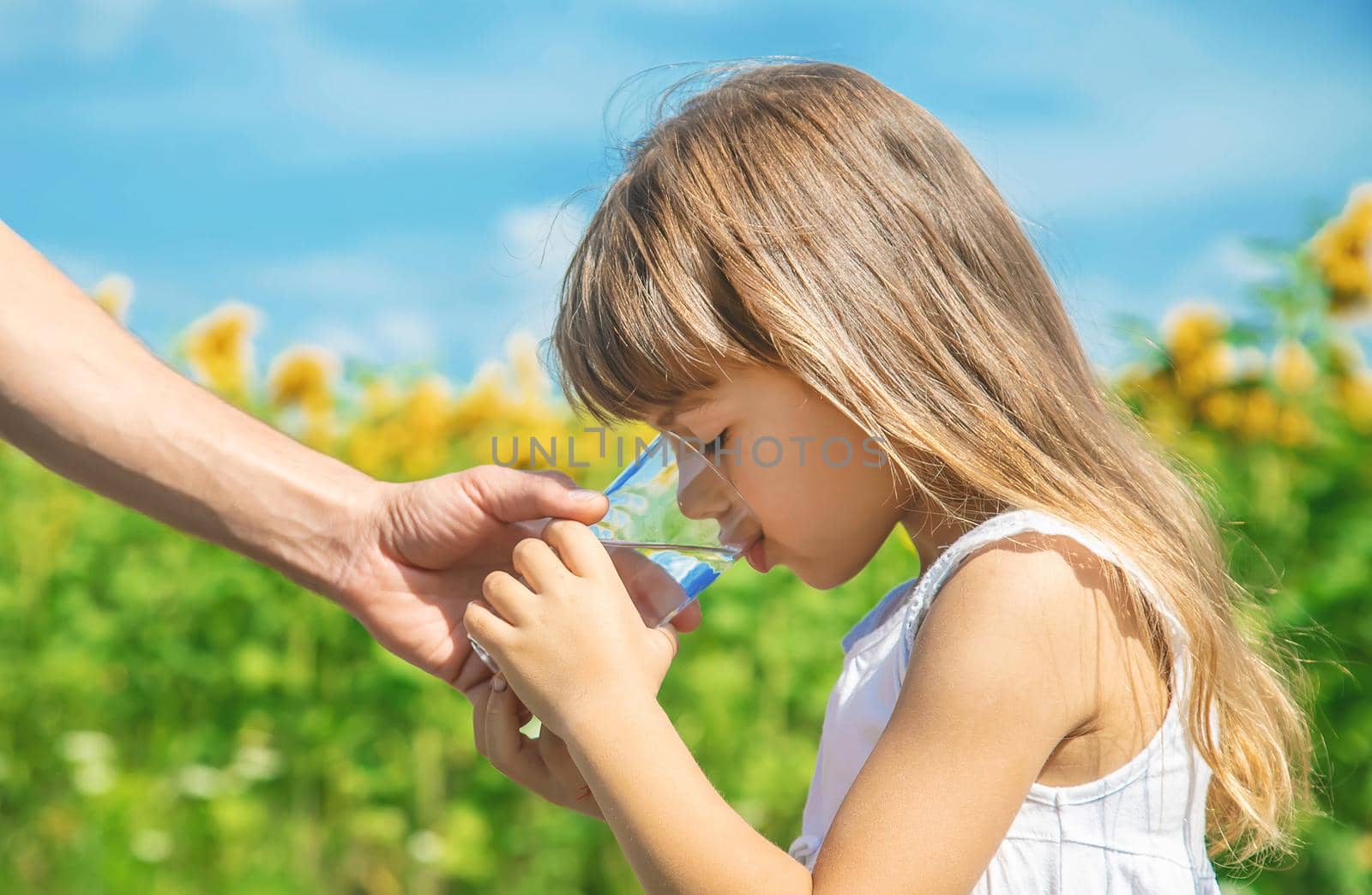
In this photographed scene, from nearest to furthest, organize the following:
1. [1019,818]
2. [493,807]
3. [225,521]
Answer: [1019,818] < [225,521] < [493,807]

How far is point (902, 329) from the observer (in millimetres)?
1603

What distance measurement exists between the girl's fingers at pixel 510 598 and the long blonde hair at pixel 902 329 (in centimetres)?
32

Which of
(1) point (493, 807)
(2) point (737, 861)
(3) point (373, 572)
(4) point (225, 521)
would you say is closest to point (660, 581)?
(2) point (737, 861)

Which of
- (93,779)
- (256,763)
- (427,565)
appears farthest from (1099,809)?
(93,779)

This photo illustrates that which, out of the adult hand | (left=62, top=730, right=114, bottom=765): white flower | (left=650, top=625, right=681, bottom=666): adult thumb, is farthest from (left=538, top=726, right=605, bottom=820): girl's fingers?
(left=62, top=730, right=114, bottom=765): white flower

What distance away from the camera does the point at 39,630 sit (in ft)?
12.0

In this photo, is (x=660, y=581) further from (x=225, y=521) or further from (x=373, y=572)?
(x=225, y=521)

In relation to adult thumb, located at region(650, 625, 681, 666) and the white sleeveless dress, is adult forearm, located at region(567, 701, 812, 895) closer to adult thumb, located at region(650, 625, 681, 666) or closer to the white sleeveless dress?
adult thumb, located at region(650, 625, 681, 666)

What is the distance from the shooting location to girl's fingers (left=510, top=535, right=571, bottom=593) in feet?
4.75

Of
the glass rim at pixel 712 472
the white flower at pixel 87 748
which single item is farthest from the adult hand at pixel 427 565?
the white flower at pixel 87 748

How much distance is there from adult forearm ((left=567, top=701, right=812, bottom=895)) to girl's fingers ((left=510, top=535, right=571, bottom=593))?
174 millimetres

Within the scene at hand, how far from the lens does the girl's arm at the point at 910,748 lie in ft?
4.34

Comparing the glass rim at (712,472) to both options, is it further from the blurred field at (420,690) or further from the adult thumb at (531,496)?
the blurred field at (420,690)

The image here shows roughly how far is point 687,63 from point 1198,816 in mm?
1381
